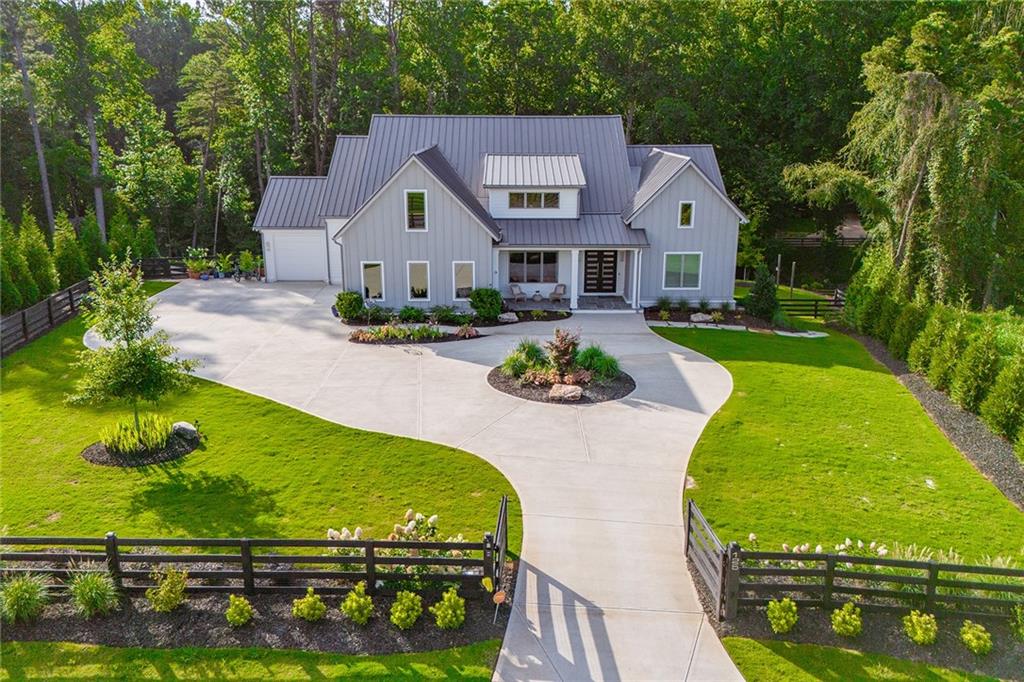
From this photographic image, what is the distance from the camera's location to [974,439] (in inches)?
667

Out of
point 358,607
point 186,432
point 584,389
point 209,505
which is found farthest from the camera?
point 584,389

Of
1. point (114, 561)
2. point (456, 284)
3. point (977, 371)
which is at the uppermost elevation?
point (456, 284)

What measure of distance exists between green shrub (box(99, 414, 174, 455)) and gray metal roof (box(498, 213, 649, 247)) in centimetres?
1557

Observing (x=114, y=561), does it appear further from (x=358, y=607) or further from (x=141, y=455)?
(x=141, y=455)

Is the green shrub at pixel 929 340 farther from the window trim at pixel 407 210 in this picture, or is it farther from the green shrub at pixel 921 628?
the window trim at pixel 407 210

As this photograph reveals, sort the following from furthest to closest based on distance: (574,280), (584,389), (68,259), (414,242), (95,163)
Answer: (95,163) < (68,259) < (574,280) < (414,242) < (584,389)

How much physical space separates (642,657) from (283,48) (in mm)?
41389

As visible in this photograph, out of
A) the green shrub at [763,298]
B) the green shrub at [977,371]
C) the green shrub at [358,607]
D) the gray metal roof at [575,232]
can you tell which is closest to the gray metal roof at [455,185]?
the gray metal roof at [575,232]

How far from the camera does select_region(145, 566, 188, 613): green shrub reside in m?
10.2

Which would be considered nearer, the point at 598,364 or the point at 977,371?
the point at 977,371

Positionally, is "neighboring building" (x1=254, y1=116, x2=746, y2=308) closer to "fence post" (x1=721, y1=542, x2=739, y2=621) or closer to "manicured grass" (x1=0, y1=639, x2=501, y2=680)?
"fence post" (x1=721, y1=542, x2=739, y2=621)

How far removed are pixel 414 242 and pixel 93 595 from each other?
751 inches

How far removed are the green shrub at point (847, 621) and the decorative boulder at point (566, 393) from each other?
9.37 metres

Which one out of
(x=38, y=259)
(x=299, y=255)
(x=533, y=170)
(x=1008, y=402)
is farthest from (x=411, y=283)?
(x=1008, y=402)
